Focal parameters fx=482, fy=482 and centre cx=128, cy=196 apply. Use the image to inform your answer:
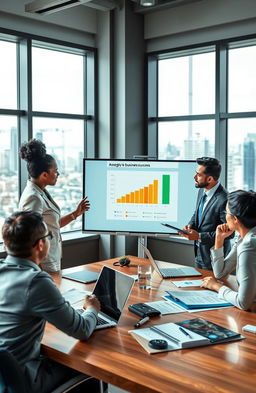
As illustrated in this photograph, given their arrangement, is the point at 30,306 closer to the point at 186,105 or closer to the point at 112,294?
the point at 112,294

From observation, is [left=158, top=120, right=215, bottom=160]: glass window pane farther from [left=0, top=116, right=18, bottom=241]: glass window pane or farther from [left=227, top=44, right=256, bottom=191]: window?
[left=0, top=116, right=18, bottom=241]: glass window pane

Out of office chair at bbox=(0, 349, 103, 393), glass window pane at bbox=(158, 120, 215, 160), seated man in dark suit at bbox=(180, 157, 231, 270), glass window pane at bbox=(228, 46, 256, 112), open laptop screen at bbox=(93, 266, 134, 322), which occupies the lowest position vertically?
office chair at bbox=(0, 349, 103, 393)

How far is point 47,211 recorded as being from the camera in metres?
3.26

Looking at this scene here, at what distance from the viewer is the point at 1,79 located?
14.3 feet

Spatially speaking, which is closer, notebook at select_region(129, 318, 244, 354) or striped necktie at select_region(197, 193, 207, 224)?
notebook at select_region(129, 318, 244, 354)

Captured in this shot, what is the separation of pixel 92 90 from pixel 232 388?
159 inches

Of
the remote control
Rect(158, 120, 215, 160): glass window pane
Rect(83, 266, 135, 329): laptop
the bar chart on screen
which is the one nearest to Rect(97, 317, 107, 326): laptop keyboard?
Rect(83, 266, 135, 329): laptop

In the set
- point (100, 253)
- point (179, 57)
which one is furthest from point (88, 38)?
point (100, 253)

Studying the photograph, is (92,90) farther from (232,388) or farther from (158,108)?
(232,388)

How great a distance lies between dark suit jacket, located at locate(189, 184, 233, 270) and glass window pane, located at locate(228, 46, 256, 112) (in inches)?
53.3

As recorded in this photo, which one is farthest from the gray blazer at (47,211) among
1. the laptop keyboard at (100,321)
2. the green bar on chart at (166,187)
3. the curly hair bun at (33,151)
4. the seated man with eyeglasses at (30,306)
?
the seated man with eyeglasses at (30,306)

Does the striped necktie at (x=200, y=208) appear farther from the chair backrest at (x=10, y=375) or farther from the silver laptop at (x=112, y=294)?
the chair backrest at (x=10, y=375)

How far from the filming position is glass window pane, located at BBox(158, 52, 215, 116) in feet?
15.9

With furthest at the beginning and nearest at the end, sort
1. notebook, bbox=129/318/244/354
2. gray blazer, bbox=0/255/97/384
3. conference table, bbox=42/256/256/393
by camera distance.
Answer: notebook, bbox=129/318/244/354 < gray blazer, bbox=0/255/97/384 < conference table, bbox=42/256/256/393
